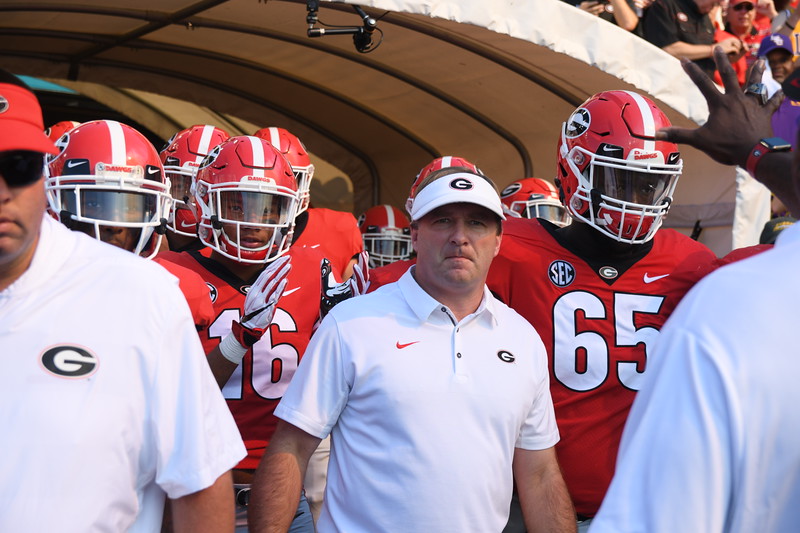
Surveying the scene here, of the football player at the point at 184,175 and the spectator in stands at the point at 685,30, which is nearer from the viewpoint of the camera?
the football player at the point at 184,175

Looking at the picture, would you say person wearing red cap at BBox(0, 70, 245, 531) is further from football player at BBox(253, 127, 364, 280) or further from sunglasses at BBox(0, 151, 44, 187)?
football player at BBox(253, 127, 364, 280)

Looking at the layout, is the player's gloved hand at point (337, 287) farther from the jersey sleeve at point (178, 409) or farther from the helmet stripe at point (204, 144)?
the helmet stripe at point (204, 144)

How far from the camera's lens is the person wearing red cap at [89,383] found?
1.71m

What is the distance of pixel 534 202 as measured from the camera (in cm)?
629

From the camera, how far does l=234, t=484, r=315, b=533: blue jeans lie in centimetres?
323

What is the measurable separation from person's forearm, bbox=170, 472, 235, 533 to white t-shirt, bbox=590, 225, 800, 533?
→ 3.13ft

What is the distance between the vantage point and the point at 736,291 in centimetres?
118

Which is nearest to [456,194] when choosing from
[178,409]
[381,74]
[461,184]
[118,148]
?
[461,184]

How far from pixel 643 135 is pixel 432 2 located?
174 cm

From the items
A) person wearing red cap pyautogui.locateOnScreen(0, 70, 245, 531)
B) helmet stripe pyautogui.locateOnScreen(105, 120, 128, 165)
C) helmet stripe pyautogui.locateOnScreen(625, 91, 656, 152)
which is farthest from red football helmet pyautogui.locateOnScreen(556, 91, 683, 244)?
person wearing red cap pyautogui.locateOnScreen(0, 70, 245, 531)

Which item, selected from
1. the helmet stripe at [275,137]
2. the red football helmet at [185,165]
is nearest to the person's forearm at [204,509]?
the red football helmet at [185,165]

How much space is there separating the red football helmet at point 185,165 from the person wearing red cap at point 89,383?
2.65 m

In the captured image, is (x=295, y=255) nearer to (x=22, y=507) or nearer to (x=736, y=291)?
(x=22, y=507)

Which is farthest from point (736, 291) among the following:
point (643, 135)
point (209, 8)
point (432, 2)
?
point (209, 8)
